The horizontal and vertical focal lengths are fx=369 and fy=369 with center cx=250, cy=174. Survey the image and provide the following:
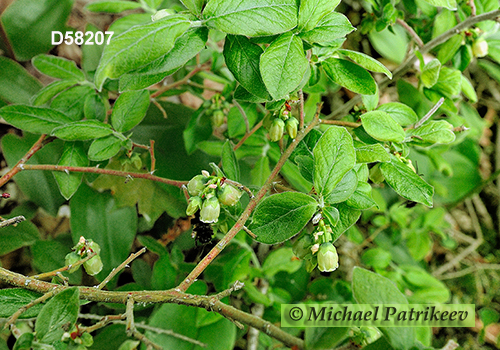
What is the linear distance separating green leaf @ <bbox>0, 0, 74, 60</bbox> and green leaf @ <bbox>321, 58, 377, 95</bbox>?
88 centimetres

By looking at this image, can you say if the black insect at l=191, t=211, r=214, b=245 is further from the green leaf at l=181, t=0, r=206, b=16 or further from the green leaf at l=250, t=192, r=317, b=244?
the green leaf at l=181, t=0, r=206, b=16

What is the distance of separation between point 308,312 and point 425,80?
0.61 meters

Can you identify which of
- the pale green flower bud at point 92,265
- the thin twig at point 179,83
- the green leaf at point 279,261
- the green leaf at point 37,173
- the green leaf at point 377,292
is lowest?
the green leaf at point 279,261

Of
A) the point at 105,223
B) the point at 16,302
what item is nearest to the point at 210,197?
the point at 16,302

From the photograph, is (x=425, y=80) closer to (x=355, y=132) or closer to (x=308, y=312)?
(x=355, y=132)

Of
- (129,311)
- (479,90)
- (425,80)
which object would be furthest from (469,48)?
(479,90)

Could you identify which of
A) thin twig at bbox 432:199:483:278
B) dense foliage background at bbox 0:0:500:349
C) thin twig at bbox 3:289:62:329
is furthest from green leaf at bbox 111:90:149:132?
thin twig at bbox 432:199:483:278

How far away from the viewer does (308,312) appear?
3.06 feet

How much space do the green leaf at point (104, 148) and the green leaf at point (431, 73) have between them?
2.13ft

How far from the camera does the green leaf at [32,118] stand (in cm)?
73

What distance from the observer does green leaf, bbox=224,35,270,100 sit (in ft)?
1.76

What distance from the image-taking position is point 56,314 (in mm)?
508

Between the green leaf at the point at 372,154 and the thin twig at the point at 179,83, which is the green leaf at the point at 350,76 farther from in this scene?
the thin twig at the point at 179,83

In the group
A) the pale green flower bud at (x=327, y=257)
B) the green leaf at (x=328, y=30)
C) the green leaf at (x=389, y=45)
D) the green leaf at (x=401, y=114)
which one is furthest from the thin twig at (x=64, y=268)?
the green leaf at (x=389, y=45)
